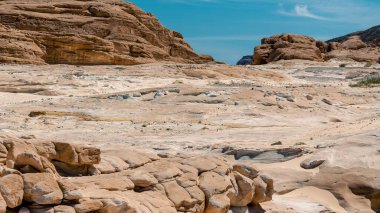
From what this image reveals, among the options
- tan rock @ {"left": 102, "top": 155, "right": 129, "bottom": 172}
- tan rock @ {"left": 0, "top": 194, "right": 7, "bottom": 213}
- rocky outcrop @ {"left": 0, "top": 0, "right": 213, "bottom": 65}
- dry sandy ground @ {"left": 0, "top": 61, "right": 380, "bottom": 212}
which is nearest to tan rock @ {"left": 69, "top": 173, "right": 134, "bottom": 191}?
Result: tan rock @ {"left": 102, "top": 155, "right": 129, "bottom": 172}

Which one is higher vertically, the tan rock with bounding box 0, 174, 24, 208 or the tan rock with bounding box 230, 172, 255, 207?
the tan rock with bounding box 0, 174, 24, 208

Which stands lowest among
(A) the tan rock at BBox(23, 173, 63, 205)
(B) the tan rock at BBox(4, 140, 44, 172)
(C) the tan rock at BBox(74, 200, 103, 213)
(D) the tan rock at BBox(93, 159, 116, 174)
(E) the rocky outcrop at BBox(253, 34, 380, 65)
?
(C) the tan rock at BBox(74, 200, 103, 213)

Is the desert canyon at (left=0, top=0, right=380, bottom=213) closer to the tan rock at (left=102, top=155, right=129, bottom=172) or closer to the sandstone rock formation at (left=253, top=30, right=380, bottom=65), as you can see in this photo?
the tan rock at (left=102, top=155, right=129, bottom=172)

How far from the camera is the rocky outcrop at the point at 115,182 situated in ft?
20.7

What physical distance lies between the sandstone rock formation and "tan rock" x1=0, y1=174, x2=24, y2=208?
56698mm

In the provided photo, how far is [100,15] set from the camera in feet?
150

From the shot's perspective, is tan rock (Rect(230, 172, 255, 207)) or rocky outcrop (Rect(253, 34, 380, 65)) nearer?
tan rock (Rect(230, 172, 255, 207))

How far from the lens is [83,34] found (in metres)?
42.0

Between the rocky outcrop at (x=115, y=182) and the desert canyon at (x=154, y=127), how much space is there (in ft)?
0.05

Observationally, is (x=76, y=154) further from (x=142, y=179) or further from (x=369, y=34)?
(x=369, y=34)

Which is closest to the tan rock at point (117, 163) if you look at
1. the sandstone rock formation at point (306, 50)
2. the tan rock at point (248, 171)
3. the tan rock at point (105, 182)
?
the tan rock at point (105, 182)

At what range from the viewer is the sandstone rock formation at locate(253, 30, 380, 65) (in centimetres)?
6310

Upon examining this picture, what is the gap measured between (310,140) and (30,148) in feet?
28.4

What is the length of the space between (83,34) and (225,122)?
24773mm
